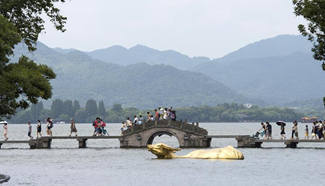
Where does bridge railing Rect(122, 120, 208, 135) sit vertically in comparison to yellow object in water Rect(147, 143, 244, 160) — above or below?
above

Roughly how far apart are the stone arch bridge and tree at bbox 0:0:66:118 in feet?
132

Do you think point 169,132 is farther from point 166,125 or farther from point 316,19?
point 316,19

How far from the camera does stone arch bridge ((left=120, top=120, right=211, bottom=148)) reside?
7788cm

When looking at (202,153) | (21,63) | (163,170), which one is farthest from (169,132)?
(21,63)

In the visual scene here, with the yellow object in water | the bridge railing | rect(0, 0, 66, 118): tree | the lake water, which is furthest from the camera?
the bridge railing

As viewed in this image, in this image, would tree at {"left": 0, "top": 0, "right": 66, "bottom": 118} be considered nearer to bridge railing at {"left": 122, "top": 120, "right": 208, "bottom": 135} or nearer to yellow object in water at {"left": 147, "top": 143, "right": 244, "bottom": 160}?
yellow object in water at {"left": 147, "top": 143, "right": 244, "bottom": 160}

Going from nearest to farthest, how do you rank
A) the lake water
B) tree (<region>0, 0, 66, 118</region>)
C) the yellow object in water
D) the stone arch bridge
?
tree (<region>0, 0, 66, 118</region>)
the lake water
the yellow object in water
the stone arch bridge

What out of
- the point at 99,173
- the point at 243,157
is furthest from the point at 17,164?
the point at 243,157

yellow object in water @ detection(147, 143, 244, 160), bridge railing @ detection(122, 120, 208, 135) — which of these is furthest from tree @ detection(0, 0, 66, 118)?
bridge railing @ detection(122, 120, 208, 135)

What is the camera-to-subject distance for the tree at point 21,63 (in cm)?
3366

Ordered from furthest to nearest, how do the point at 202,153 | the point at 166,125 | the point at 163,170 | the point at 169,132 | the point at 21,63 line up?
the point at 169,132
the point at 166,125
the point at 202,153
the point at 163,170
the point at 21,63

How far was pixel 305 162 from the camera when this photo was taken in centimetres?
5856

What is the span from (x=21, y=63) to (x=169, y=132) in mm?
43503

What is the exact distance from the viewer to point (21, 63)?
3600 centimetres
